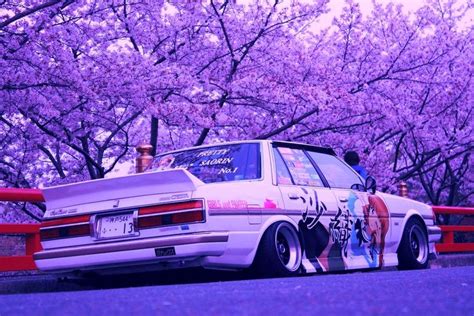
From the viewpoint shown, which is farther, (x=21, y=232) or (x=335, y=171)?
(x=335, y=171)

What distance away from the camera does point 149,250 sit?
22.0 feet

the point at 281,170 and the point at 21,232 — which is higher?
the point at 281,170

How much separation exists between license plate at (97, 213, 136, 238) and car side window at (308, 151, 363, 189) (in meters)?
2.52

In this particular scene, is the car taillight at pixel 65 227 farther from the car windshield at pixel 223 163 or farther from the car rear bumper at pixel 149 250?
the car windshield at pixel 223 163

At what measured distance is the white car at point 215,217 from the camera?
6758mm

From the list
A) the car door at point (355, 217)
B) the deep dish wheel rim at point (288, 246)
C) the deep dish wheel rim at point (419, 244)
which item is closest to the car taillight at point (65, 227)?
the deep dish wheel rim at point (288, 246)

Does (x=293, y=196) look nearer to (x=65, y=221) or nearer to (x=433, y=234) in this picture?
(x=65, y=221)

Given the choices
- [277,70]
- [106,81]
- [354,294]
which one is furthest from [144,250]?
[277,70]

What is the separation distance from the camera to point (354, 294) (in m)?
4.74

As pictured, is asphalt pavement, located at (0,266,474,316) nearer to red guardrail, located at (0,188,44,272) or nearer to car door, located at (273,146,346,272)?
car door, located at (273,146,346,272)

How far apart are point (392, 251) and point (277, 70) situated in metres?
6.09

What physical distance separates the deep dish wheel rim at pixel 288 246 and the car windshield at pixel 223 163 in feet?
1.86

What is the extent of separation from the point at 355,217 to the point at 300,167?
35.0 inches

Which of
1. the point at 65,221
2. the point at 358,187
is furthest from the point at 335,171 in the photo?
the point at 65,221
